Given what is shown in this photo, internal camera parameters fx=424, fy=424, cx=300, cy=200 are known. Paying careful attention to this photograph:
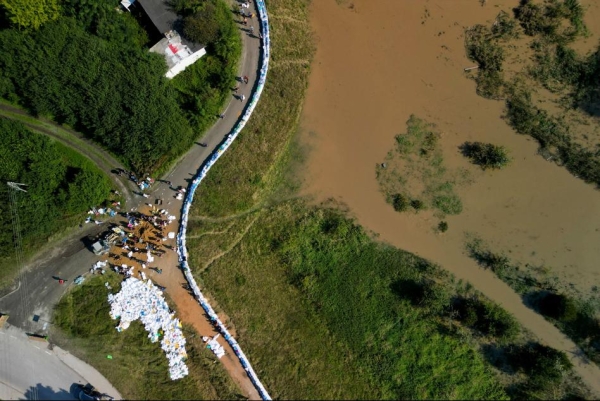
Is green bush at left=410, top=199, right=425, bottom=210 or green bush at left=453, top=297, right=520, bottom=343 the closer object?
green bush at left=453, top=297, right=520, bottom=343

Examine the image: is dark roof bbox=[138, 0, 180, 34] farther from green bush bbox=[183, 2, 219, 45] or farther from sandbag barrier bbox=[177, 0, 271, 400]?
sandbag barrier bbox=[177, 0, 271, 400]

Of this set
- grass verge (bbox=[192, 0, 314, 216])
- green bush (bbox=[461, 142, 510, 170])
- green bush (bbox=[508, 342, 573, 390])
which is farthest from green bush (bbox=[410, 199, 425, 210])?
green bush (bbox=[508, 342, 573, 390])

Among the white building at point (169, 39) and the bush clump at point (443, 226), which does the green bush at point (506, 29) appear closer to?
the bush clump at point (443, 226)

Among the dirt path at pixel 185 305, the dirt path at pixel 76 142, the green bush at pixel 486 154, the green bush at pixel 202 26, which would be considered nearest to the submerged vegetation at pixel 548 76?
the green bush at pixel 486 154

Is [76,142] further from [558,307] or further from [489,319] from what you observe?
[558,307]

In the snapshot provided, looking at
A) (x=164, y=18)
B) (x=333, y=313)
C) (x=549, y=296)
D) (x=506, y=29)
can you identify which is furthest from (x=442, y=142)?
(x=164, y=18)
